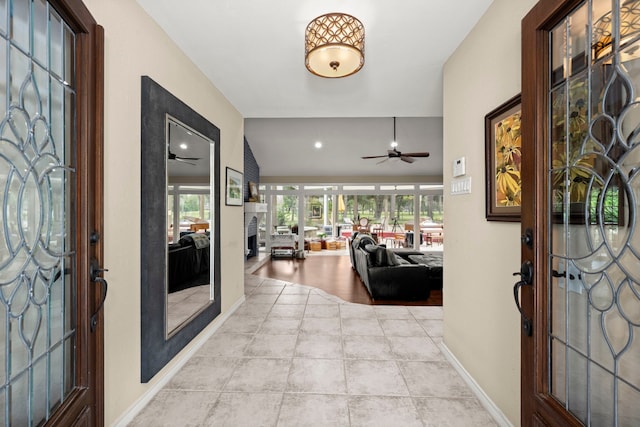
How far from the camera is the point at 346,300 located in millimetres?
4113

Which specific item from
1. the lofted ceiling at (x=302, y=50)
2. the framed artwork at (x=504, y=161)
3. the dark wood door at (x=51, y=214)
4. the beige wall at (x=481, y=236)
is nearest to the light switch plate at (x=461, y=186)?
the beige wall at (x=481, y=236)

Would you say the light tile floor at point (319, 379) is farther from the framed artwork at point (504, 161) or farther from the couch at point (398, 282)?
the framed artwork at point (504, 161)

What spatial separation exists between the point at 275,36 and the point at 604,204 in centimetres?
210

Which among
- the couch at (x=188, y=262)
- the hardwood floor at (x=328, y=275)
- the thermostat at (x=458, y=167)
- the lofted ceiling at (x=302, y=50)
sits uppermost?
the lofted ceiling at (x=302, y=50)

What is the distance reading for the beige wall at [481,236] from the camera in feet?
5.14

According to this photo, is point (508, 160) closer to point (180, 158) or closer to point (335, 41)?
point (335, 41)

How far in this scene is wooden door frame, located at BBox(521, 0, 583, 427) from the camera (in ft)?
3.67

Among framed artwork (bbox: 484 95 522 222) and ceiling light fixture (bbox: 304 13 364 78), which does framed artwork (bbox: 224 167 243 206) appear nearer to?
ceiling light fixture (bbox: 304 13 364 78)

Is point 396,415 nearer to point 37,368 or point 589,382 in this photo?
point 589,382

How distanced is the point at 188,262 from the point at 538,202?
2452 millimetres

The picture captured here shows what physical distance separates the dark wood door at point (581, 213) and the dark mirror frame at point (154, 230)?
2052mm

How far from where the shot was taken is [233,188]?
347 centimetres

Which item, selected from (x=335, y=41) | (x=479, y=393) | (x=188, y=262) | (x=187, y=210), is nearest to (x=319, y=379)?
(x=479, y=393)

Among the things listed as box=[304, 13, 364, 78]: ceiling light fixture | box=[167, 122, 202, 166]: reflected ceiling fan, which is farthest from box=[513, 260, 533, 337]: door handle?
box=[167, 122, 202, 166]: reflected ceiling fan
